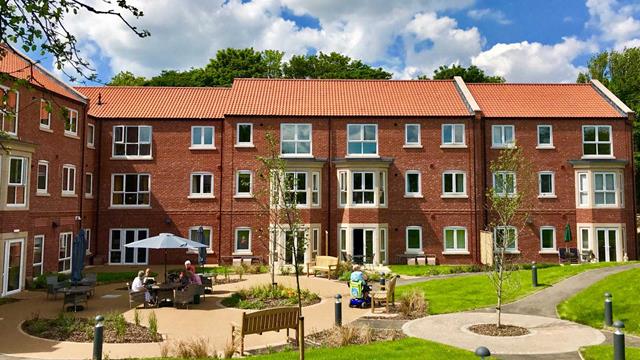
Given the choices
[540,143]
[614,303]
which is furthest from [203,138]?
[614,303]

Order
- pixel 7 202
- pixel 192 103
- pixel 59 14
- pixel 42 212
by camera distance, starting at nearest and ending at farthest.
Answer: pixel 59 14
pixel 7 202
pixel 42 212
pixel 192 103

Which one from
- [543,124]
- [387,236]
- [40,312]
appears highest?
[543,124]

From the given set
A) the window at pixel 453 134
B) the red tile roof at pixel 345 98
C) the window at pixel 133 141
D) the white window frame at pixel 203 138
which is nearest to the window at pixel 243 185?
the white window frame at pixel 203 138

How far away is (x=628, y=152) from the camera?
30047 mm

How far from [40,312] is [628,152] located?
3319 centimetres

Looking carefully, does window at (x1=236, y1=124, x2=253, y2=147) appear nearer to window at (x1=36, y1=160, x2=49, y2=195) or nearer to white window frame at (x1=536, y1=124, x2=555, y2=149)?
window at (x1=36, y1=160, x2=49, y2=195)

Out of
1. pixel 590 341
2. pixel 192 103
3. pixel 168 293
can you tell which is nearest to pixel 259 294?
pixel 168 293

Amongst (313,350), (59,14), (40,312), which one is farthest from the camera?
(40,312)

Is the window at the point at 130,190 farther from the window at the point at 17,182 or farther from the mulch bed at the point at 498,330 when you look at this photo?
the mulch bed at the point at 498,330

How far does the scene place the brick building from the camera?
95.3 ft

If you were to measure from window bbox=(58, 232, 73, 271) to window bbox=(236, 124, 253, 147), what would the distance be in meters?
11.0

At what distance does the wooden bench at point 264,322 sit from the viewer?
11.1 m

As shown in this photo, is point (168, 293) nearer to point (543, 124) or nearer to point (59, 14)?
point (59, 14)

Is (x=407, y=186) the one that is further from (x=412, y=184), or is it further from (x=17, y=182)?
(x=17, y=182)
